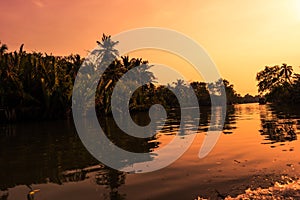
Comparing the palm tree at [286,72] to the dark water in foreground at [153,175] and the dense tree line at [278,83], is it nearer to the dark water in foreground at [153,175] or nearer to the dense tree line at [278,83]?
the dense tree line at [278,83]

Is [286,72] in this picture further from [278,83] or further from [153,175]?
[153,175]

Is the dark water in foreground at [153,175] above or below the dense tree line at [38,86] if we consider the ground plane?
below

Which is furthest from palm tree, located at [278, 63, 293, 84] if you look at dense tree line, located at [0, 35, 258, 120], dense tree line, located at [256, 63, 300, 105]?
dense tree line, located at [0, 35, 258, 120]

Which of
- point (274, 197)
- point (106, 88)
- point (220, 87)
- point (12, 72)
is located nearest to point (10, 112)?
point (12, 72)

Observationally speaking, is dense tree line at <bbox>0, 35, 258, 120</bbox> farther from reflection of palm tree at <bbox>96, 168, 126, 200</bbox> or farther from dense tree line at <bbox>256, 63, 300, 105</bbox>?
dense tree line at <bbox>256, 63, 300, 105</bbox>

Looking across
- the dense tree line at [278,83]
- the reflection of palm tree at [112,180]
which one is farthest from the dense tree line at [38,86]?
the dense tree line at [278,83]

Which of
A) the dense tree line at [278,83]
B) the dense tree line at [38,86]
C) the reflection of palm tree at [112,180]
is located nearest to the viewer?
the reflection of palm tree at [112,180]

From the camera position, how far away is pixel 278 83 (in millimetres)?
97625

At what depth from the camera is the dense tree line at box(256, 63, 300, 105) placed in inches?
3356

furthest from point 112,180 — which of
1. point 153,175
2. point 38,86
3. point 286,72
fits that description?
point 286,72

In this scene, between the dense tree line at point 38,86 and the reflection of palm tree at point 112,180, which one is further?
the dense tree line at point 38,86

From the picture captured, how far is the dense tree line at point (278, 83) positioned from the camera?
8525cm

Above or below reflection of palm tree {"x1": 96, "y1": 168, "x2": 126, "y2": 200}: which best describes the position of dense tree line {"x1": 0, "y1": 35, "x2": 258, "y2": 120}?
above

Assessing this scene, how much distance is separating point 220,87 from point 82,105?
334ft
